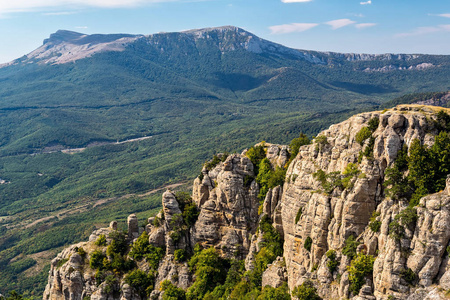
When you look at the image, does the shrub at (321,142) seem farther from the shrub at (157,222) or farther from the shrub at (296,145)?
the shrub at (157,222)

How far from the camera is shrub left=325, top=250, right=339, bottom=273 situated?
40781 millimetres

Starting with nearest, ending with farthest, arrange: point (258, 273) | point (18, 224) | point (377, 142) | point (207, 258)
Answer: point (377, 142) < point (258, 273) < point (207, 258) < point (18, 224)

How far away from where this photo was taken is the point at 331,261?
1615 inches

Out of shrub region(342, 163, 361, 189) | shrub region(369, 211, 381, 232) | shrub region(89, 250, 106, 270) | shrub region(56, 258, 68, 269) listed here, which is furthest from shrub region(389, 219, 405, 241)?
shrub region(56, 258, 68, 269)

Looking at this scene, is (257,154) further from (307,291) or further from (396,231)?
(396,231)

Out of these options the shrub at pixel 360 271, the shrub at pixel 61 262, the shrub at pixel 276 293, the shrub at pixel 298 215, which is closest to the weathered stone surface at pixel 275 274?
the shrub at pixel 276 293

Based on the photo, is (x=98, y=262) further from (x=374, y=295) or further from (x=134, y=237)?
(x=374, y=295)

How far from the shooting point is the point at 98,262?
63.7 m

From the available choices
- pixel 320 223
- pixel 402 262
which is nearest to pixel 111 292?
pixel 320 223

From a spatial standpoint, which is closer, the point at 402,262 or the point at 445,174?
the point at 402,262

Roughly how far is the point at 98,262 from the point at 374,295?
1744 inches

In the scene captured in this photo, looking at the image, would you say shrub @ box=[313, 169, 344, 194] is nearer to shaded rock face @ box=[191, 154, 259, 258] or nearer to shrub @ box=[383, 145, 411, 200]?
shrub @ box=[383, 145, 411, 200]

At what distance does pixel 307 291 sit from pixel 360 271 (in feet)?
21.1

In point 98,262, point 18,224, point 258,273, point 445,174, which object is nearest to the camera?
point 445,174
